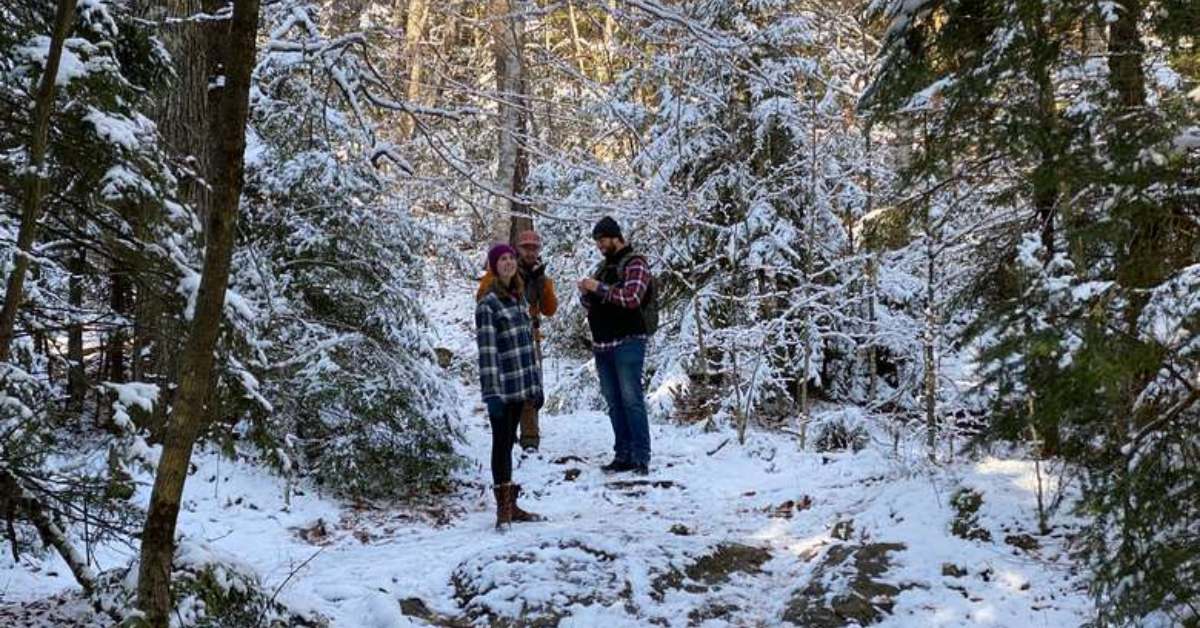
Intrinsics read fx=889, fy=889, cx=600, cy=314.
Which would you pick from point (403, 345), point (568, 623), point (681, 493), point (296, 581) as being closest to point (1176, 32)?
point (568, 623)

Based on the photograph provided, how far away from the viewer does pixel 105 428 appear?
672cm

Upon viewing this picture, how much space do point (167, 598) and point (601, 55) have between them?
931cm

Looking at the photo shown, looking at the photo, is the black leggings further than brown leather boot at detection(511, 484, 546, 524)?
No

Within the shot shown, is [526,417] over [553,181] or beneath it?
beneath

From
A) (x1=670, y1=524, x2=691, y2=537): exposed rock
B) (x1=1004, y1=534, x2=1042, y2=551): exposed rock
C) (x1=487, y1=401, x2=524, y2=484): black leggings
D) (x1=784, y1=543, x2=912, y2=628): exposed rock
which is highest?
(x1=487, y1=401, x2=524, y2=484): black leggings

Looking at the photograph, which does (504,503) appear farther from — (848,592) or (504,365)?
(848,592)

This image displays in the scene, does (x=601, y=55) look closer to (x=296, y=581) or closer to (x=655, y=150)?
(x=655, y=150)

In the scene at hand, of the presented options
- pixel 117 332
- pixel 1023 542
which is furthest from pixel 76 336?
pixel 1023 542

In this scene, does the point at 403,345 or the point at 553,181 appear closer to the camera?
the point at 403,345

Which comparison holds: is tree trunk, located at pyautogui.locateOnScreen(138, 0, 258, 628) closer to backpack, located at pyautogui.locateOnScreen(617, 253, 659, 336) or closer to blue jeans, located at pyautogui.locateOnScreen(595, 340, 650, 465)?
backpack, located at pyautogui.locateOnScreen(617, 253, 659, 336)

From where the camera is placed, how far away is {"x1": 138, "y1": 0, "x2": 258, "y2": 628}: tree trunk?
10.1 feet

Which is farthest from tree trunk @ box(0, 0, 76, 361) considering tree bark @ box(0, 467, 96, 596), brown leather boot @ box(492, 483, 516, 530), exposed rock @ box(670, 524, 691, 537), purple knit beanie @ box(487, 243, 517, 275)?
exposed rock @ box(670, 524, 691, 537)

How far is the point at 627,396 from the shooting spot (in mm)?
7230

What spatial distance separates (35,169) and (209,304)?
89 cm
